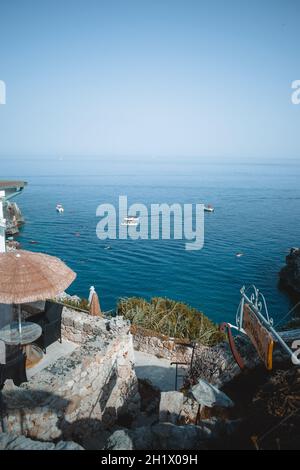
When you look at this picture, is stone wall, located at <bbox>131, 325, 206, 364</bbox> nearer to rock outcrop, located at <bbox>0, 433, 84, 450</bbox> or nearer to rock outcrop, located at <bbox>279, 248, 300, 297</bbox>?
rock outcrop, located at <bbox>0, 433, 84, 450</bbox>

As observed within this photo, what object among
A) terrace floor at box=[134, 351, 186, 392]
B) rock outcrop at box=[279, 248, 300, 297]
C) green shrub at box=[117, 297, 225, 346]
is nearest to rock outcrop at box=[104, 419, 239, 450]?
terrace floor at box=[134, 351, 186, 392]

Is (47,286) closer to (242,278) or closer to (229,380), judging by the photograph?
(229,380)

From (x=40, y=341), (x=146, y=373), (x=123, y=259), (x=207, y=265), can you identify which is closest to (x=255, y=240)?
(x=207, y=265)

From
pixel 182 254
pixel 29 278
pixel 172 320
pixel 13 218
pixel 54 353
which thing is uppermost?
pixel 29 278

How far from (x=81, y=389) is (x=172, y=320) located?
7491 mm

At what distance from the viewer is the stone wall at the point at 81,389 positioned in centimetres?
593

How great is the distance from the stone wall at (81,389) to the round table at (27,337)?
1.12m

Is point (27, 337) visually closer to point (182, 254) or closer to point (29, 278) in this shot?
point (29, 278)

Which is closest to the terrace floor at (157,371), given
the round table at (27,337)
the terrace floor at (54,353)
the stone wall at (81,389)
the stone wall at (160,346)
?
the stone wall at (160,346)

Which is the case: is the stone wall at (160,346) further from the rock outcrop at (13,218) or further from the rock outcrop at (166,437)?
the rock outcrop at (13,218)

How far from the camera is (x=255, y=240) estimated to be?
4969 centimetres

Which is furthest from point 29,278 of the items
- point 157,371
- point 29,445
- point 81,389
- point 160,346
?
point 160,346

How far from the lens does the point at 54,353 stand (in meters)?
8.86

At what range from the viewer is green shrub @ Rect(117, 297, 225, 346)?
13.2 m
